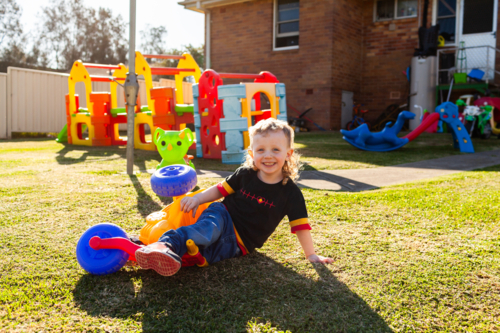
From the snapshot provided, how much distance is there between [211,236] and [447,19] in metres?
13.4

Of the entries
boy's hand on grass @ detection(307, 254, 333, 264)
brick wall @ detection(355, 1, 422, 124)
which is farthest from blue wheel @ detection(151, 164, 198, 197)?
brick wall @ detection(355, 1, 422, 124)

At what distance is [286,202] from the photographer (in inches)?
87.1

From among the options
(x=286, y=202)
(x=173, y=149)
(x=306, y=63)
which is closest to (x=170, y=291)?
(x=286, y=202)

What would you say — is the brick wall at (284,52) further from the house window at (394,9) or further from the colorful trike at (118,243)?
the colorful trike at (118,243)

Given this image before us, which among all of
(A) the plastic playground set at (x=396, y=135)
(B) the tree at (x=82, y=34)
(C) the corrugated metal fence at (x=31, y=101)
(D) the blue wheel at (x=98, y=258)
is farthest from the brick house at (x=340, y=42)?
(B) the tree at (x=82, y=34)

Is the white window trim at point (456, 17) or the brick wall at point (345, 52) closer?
the white window trim at point (456, 17)

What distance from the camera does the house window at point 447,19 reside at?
41.9 ft

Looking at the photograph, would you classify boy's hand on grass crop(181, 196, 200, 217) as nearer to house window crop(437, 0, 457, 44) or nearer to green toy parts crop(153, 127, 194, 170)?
green toy parts crop(153, 127, 194, 170)

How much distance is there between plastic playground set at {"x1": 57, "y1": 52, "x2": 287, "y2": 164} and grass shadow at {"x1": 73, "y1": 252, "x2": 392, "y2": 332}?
101 inches

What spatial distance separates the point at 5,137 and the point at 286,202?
35.6 feet

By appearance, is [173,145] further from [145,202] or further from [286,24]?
[286,24]

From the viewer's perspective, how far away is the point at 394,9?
529 inches

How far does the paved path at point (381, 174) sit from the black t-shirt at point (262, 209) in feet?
5.70

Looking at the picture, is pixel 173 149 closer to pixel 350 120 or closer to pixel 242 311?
pixel 242 311
